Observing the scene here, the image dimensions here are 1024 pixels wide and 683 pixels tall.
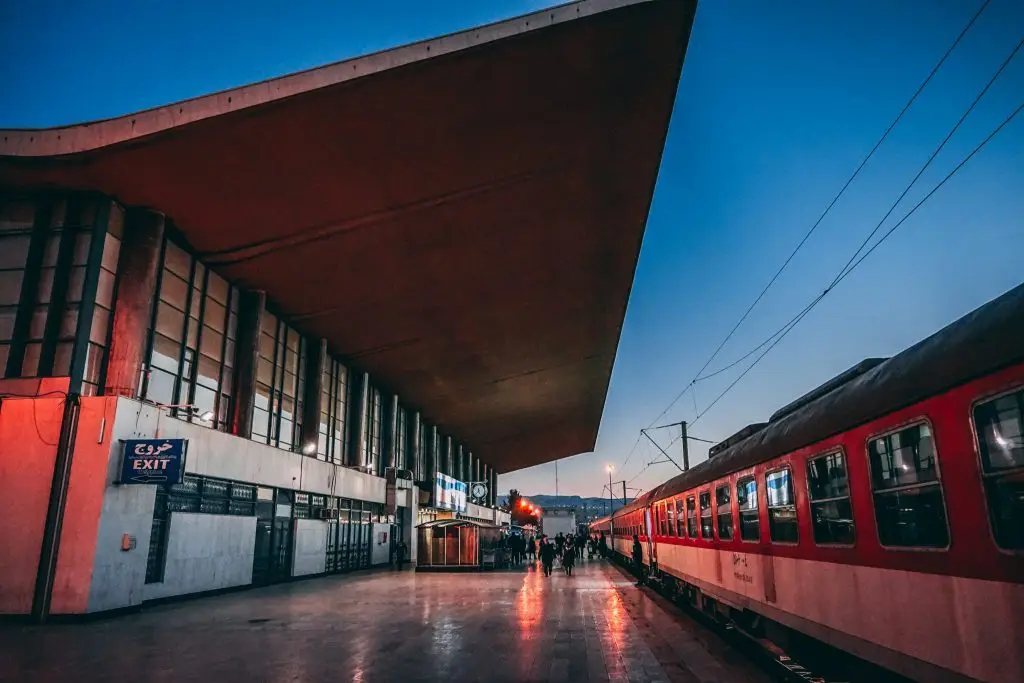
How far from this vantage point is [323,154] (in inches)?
620

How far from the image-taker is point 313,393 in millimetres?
25750

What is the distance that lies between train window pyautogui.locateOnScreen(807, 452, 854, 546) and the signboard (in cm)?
3551

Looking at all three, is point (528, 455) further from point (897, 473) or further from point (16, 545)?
point (897, 473)

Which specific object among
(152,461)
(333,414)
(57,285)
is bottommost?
(152,461)

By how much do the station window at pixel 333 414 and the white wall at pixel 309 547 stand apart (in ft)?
11.5

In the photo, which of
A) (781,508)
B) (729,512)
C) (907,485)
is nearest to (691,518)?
(729,512)

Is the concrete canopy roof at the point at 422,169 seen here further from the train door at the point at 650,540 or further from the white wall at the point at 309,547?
the train door at the point at 650,540

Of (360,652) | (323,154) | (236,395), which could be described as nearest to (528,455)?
(236,395)

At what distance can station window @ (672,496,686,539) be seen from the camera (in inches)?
572

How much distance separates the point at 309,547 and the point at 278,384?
241 inches

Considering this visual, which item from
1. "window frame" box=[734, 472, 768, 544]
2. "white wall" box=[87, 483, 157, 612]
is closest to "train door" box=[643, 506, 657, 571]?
"window frame" box=[734, 472, 768, 544]

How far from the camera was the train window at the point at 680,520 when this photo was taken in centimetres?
1455

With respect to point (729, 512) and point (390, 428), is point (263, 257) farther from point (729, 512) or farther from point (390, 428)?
point (390, 428)

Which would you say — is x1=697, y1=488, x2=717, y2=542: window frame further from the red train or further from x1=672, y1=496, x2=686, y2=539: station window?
the red train
